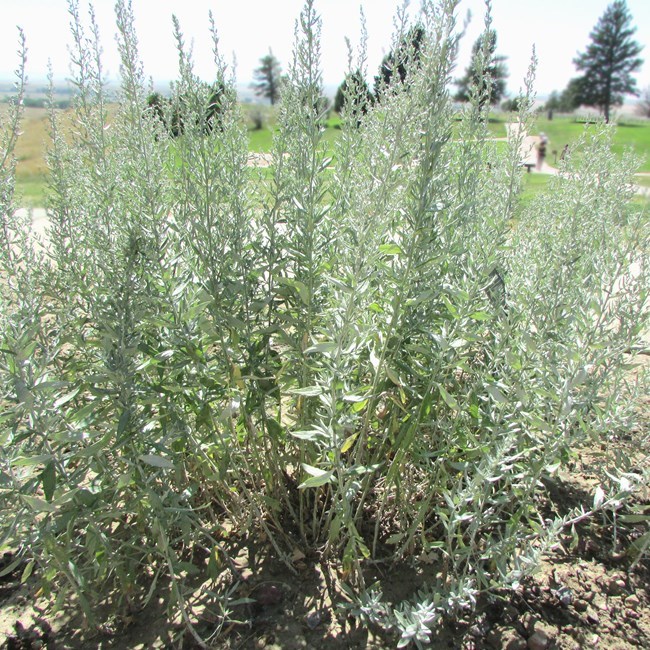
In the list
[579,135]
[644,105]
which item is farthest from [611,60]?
[579,135]

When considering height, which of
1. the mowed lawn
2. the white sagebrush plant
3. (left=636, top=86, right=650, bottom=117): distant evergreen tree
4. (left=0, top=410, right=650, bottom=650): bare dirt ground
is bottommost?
(left=0, top=410, right=650, bottom=650): bare dirt ground

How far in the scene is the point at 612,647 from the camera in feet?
6.90

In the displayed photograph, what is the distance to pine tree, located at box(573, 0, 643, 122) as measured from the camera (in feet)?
173

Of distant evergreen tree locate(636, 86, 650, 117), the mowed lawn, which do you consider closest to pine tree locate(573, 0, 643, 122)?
distant evergreen tree locate(636, 86, 650, 117)

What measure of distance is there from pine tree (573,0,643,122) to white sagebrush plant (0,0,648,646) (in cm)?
6011

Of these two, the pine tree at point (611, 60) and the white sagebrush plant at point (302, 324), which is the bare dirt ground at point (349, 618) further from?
the pine tree at point (611, 60)

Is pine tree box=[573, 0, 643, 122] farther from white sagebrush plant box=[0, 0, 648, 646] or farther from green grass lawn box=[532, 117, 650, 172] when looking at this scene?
white sagebrush plant box=[0, 0, 648, 646]

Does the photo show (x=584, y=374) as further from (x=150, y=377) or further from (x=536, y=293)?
(x=150, y=377)

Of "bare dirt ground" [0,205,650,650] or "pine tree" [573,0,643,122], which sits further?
"pine tree" [573,0,643,122]

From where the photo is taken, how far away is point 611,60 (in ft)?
174

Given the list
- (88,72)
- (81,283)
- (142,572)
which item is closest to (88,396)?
(81,283)

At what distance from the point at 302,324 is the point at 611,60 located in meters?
63.9

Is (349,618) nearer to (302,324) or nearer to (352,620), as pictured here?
(352,620)

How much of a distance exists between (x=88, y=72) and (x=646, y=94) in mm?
67934
